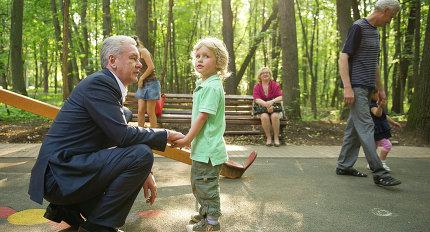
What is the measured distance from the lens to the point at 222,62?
3141 millimetres

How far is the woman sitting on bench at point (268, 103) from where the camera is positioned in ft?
24.7

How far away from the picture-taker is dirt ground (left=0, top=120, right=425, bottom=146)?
7.77 metres

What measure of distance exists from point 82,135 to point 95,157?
0.18 m

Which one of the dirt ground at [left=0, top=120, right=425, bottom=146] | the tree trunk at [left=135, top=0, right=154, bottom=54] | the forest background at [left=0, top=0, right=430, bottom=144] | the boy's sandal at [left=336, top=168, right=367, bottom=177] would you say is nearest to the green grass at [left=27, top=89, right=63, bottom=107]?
the forest background at [left=0, top=0, right=430, bottom=144]

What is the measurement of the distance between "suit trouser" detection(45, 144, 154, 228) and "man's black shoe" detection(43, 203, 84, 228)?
244 mm

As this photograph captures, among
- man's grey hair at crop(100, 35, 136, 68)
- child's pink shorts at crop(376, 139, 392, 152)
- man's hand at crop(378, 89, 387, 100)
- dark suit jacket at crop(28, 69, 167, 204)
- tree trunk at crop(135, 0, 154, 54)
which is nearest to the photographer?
dark suit jacket at crop(28, 69, 167, 204)

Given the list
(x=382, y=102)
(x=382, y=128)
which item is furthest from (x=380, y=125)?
(x=382, y=102)

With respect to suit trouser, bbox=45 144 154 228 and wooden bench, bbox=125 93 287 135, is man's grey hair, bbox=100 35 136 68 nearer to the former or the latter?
suit trouser, bbox=45 144 154 228

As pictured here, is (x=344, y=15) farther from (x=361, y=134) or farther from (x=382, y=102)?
(x=361, y=134)

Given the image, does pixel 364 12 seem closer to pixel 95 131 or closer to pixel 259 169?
pixel 259 169

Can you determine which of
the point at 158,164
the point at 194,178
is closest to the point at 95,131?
the point at 194,178

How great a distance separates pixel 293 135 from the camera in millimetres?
8602

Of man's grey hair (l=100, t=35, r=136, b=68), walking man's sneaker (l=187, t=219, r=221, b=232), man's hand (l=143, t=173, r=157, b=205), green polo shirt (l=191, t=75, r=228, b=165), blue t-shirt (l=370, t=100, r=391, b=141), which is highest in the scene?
man's grey hair (l=100, t=35, r=136, b=68)

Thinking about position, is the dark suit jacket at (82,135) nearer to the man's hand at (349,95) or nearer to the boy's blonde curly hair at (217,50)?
the boy's blonde curly hair at (217,50)
